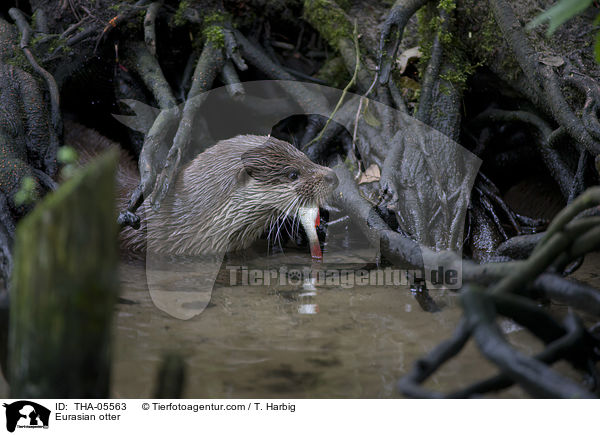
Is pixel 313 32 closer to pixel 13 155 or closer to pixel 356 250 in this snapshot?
pixel 356 250

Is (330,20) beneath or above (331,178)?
above

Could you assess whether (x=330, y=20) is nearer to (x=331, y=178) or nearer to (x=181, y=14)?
(x=181, y=14)

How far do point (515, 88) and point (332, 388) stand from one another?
2.54 meters

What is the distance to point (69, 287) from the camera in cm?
107

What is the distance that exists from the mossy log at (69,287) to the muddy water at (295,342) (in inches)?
17.5

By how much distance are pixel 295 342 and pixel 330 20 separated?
8.81 ft

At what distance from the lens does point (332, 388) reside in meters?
1.65

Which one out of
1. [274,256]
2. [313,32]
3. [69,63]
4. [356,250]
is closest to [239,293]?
[274,256]
